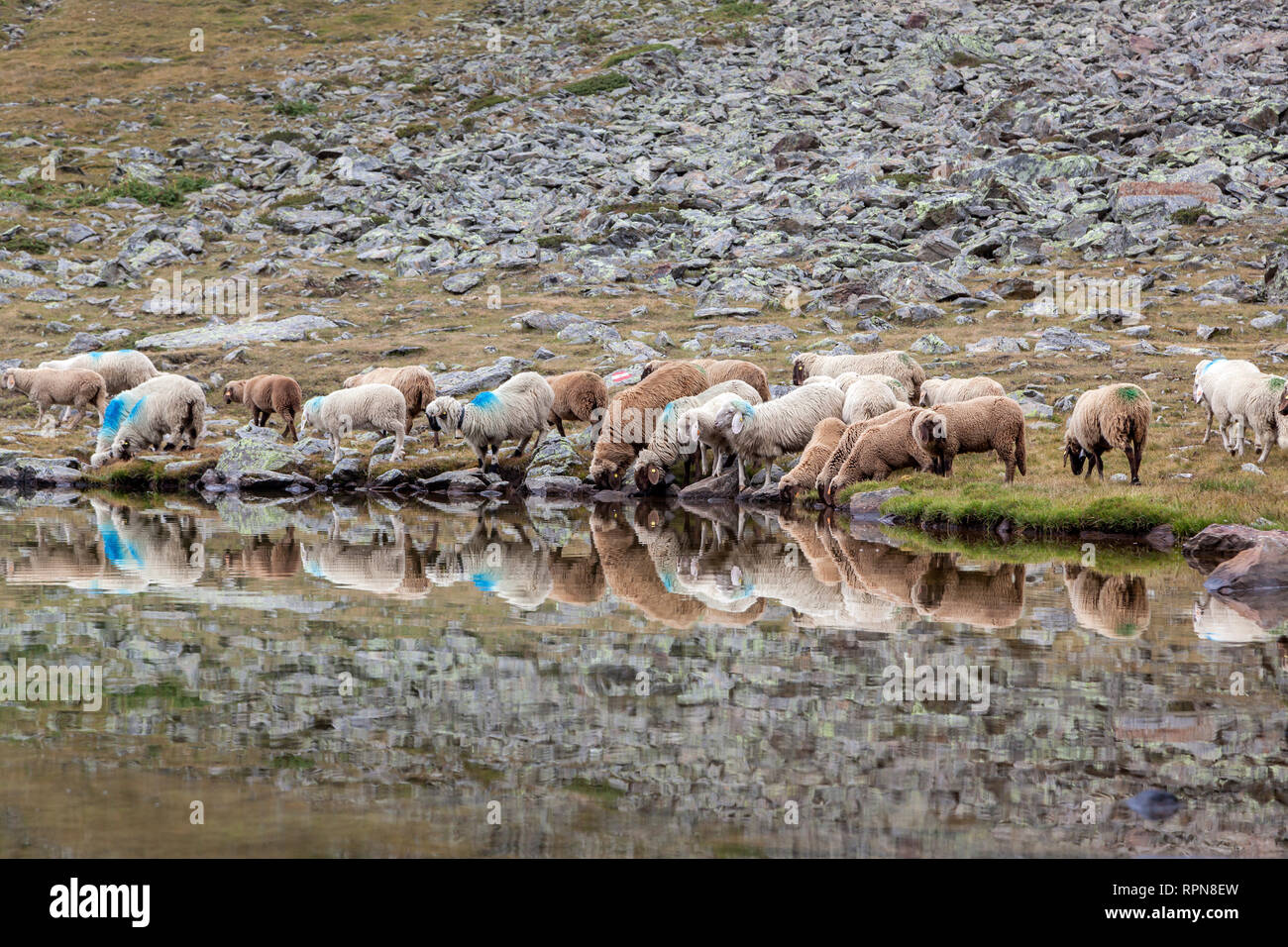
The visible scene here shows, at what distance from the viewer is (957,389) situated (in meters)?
25.0

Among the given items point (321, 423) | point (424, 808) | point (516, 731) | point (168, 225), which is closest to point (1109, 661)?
point (516, 731)

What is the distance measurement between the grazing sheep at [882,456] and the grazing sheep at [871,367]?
13.7 ft

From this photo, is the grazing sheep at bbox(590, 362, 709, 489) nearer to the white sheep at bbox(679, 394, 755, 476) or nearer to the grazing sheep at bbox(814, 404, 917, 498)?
the white sheep at bbox(679, 394, 755, 476)

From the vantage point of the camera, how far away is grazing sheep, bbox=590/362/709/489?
84.5ft

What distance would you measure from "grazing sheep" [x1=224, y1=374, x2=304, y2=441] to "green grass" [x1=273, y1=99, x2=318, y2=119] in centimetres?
4049

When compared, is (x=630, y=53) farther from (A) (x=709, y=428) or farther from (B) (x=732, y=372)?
(A) (x=709, y=428)

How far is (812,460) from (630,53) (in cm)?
5173

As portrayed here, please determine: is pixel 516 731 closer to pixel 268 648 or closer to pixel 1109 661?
pixel 268 648

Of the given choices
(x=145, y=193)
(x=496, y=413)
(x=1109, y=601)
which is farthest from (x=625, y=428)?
(x=145, y=193)

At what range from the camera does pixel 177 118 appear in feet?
221

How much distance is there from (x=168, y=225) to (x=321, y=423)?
29.4m

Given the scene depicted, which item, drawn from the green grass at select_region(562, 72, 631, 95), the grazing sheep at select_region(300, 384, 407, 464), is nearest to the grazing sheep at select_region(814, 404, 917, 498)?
the grazing sheep at select_region(300, 384, 407, 464)

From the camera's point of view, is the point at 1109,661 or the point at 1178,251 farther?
the point at 1178,251

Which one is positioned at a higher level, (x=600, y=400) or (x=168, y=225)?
(x=168, y=225)
